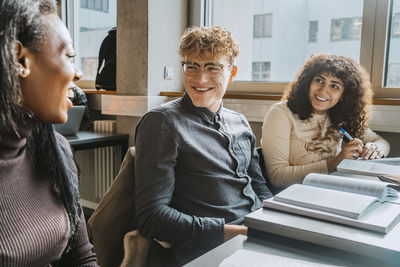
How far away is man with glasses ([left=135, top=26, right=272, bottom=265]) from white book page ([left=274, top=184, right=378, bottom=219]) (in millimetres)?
282

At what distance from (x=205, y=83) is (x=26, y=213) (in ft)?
2.68

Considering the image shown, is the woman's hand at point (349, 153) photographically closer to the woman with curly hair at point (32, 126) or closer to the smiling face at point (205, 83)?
the smiling face at point (205, 83)

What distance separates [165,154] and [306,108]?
85 centimetres

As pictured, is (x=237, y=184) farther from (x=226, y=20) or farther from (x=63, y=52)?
(x=226, y=20)

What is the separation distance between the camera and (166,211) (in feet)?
3.80

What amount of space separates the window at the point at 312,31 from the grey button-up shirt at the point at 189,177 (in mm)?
1143

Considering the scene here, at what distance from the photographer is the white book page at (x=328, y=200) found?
2.71ft

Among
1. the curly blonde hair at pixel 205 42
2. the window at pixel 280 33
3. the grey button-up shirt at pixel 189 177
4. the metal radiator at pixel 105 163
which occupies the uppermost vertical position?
the window at pixel 280 33

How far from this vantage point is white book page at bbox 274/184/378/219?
2.71 feet

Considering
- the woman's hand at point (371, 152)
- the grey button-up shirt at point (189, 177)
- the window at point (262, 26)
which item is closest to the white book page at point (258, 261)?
the grey button-up shirt at point (189, 177)

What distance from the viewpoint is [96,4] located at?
3.39 m

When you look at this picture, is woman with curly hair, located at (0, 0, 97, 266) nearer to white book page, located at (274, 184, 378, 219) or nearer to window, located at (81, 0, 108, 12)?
white book page, located at (274, 184, 378, 219)

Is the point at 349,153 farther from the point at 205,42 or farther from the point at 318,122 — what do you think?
the point at 205,42

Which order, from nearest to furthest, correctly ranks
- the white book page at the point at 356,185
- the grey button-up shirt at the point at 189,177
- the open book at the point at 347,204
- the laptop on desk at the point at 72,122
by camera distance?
the open book at the point at 347,204 < the white book page at the point at 356,185 < the grey button-up shirt at the point at 189,177 < the laptop on desk at the point at 72,122
